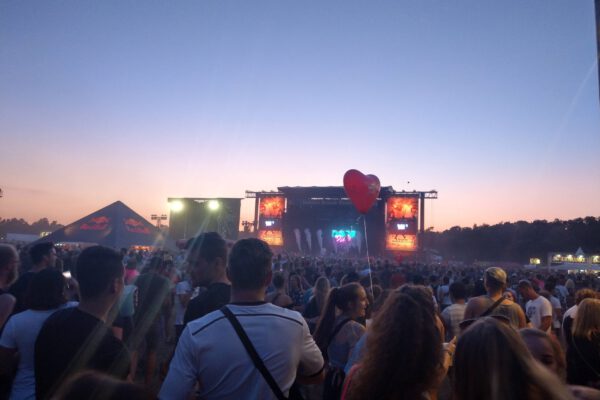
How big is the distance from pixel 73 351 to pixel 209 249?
1054 millimetres

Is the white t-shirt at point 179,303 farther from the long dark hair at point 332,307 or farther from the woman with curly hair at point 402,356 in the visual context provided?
the woman with curly hair at point 402,356

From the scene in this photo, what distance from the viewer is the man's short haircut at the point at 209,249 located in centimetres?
274

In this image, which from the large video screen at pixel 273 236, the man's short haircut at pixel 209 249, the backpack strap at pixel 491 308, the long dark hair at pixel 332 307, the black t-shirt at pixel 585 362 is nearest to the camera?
the man's short haircut at pixel 209 249

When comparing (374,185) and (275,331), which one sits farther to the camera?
(374,185)

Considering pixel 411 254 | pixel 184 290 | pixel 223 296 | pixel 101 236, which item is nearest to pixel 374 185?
pixel 184 290

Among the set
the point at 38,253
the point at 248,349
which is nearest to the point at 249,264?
the point at 248,349

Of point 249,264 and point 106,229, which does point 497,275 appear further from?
point 106,229

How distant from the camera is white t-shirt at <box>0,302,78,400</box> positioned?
7.52 feet

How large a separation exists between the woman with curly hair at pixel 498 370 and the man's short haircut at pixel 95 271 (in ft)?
5.70

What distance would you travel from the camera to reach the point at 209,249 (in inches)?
109

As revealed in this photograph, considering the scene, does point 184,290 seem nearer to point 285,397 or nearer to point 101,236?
point 285,397

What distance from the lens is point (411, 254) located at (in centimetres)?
3891

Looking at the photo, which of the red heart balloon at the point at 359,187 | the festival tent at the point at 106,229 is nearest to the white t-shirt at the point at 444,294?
the red heart balloon at the point at 359,187

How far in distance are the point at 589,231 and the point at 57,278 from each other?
76547 millimetres
